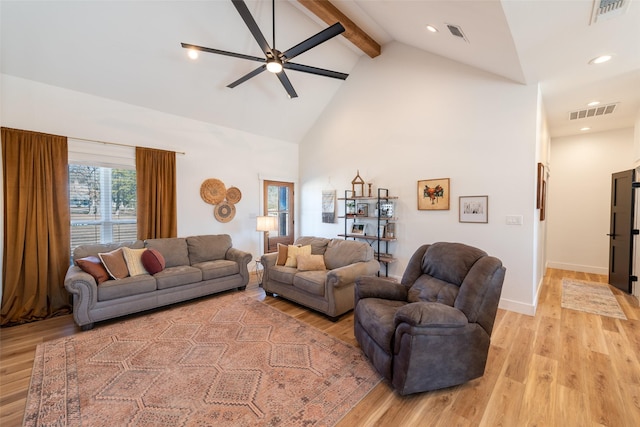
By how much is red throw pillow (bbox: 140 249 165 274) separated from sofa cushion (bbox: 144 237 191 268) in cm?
32

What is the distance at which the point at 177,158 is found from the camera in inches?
186

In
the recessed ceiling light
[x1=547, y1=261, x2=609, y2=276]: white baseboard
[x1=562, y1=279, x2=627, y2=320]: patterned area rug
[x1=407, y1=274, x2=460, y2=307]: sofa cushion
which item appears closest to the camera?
[x1=407, y1=274, x2=460, y2=307]: sofa cushion

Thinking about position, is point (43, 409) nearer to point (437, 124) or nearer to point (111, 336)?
point (111, 336)

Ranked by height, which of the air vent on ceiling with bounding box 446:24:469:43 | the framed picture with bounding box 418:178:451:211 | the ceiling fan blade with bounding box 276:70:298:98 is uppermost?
the air vent on ceiling with bounding box 446:24:469:43

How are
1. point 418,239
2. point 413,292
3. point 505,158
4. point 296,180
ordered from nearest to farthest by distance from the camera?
point 413,292 → point 505,158 → point 418,239 → point 296,180

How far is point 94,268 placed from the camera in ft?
10.6

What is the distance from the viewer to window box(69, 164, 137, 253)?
3.87 m

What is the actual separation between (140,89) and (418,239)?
5064 millimetres

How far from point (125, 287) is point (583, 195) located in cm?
839

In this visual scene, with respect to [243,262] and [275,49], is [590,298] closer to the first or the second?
[243,262]

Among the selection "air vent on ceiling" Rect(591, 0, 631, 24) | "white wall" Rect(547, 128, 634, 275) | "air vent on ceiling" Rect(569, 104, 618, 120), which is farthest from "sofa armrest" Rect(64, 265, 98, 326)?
"white wall" Rect(547, 128, 634, 275)

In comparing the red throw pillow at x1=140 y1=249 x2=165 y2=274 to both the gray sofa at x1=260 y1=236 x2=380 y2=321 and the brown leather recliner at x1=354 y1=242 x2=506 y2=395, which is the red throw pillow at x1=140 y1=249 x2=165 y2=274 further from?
the brown leather recliner at x1=354 y1=242 x2=506 y2=395

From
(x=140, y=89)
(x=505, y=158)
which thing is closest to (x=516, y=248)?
(x=505, y=158)

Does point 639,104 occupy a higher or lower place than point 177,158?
higher
